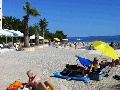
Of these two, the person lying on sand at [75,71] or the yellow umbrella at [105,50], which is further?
the person lying on sand at [75,71]

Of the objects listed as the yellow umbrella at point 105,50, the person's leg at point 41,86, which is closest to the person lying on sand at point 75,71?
the yellow umbrella at point 105,50

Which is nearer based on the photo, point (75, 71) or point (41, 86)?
point (41, 86)

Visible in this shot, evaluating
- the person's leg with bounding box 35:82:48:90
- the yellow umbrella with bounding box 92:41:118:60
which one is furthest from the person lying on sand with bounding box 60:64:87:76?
the person's leg with bounding box 35:82:48:90

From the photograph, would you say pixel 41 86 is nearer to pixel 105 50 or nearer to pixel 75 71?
pixel 105 50

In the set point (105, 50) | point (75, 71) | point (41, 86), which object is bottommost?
point (75, 71)

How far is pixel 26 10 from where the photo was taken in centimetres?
3700

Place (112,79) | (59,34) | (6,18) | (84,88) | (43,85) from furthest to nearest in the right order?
(59,34), (6,18), (112,79), (84,88), (43,85)

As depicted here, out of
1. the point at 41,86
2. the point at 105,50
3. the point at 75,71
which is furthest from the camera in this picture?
the point at 75,71

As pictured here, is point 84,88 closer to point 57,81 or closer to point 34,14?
point 57,81

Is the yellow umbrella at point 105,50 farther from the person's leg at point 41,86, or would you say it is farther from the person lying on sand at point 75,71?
the person's leg at point 41,86

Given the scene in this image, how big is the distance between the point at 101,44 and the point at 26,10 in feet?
83.9

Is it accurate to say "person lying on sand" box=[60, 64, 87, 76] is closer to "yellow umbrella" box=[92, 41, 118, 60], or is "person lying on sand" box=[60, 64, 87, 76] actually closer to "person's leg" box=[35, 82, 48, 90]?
"yellow umbrella" box=[92, 41, 118, 60]

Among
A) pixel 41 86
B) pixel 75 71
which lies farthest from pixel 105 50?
pixel 41 86

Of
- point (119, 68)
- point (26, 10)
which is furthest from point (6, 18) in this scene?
point (119, 68)
